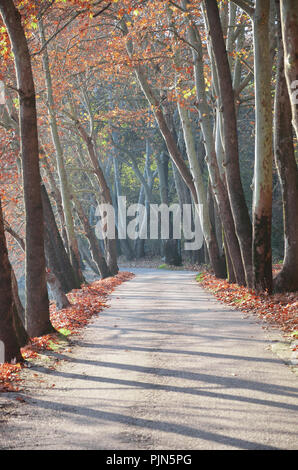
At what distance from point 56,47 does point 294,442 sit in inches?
791

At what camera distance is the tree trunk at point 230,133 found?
47.2ft

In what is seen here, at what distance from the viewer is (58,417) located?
5.98 metres

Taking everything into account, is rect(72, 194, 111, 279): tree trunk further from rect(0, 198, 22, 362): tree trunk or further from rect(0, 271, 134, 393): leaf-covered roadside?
rect(0, 198, 22, 362): tree trunk

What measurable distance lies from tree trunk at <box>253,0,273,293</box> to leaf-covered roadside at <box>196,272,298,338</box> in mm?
430

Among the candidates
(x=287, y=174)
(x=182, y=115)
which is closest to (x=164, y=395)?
(x=287, y=174)

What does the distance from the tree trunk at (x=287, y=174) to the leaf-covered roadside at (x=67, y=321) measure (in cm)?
461

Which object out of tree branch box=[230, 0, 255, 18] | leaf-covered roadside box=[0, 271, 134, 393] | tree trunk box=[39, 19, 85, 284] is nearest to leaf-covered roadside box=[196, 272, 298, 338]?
leaf-covered roadside box=[0, 271, 134, 393]

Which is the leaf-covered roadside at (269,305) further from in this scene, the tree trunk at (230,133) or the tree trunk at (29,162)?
the tree trunk at (29,162)

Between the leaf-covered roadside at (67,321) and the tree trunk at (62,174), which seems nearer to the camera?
the leaf-covered roadside at (67,321)

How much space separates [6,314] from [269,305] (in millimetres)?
6074

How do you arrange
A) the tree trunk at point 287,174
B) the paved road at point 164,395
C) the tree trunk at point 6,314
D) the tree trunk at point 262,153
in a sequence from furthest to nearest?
the tree trunk at point 287,174 → the tree trunk at point 262,153 → the tree trunk at point 6,314 → the paved road at point 164,395

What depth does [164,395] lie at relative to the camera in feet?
21.8

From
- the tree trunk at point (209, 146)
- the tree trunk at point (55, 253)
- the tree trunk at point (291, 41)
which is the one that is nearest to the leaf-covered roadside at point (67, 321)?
the tree trunk at point (55, 253)
